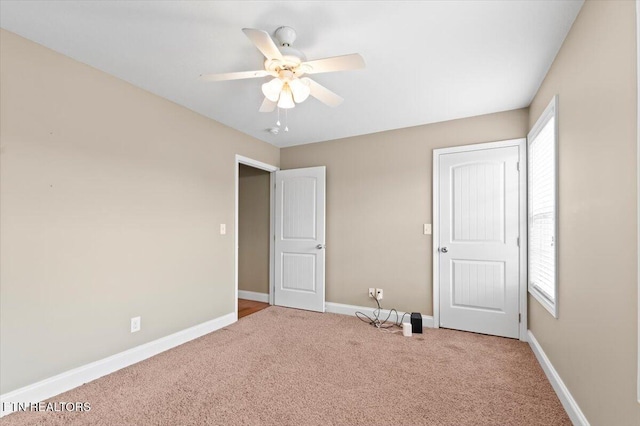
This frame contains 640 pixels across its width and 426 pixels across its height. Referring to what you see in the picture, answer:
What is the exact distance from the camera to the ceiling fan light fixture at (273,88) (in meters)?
1.86

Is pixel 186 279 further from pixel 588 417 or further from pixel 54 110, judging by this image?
pixel 588 417

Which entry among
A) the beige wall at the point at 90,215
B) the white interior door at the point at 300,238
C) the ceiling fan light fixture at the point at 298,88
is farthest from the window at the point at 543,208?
the beige wall at the point at 90,215

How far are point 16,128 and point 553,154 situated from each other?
3679mm

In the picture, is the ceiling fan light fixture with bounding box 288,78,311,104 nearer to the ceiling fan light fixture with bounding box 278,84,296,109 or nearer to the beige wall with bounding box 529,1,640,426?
the ceiling fan light fixture with bounding box 278,84,296,109

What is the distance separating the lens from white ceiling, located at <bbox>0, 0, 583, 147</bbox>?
5.53 feet

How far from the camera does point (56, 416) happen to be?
6.00ft

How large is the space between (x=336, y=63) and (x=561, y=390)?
2.52 metres

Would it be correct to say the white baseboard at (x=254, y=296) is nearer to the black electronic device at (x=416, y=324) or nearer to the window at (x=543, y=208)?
the black electronic device at (x=416, y=324)

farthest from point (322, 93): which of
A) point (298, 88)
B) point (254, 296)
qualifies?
point (254, 296)

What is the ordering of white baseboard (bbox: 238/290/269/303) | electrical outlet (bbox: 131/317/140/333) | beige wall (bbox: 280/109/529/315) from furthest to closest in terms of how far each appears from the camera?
white baseboard (bbox: 238/290/269/303) → beige wall (bbox: 280/109/529/315) → electrical outlet (bbox: 131/317/140/333)

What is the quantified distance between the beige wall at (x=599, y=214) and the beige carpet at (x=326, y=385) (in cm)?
50

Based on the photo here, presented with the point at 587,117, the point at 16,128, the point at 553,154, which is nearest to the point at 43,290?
the point at 16,128

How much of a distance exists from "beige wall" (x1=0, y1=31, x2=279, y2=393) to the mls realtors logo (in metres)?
0.12

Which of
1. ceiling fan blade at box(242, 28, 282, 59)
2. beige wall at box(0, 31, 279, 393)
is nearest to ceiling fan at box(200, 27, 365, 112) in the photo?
ceiling fan blade at box(242, 28, 282, 59)
